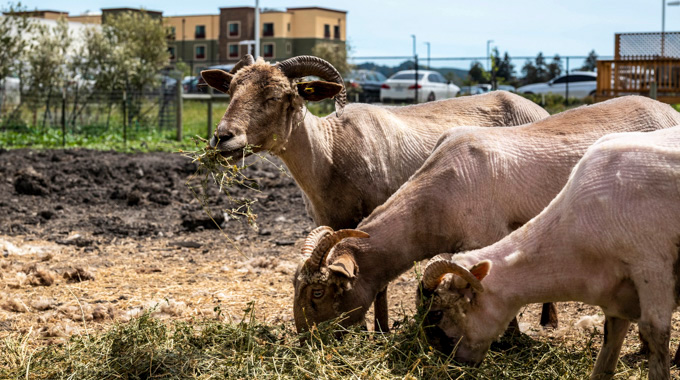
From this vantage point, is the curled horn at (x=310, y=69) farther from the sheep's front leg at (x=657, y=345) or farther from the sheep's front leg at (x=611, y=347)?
the sheep's front leg at (x=657, y=345)

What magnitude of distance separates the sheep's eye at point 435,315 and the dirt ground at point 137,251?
1.54 metres

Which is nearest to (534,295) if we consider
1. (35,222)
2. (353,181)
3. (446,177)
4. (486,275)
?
(486,275)

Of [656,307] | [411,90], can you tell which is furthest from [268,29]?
[656,307]

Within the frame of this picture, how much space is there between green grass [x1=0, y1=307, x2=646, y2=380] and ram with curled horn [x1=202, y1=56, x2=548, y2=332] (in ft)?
4.54

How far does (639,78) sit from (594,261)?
13.4 meters

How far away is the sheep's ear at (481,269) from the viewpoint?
15.3 ft

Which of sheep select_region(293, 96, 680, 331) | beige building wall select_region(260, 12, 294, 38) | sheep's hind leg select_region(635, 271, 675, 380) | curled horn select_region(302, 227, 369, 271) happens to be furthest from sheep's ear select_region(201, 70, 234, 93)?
beige building wall select_region(260, 12, 294, 38)

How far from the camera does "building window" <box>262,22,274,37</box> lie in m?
60.2

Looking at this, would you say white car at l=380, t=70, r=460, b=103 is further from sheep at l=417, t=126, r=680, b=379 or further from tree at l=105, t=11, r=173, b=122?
sheep at l=417, t=126, r=680, b=379

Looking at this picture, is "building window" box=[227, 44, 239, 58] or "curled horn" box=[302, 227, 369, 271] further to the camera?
"building window" box=[227, 44, 239, 58]

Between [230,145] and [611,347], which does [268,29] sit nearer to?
[230,145]

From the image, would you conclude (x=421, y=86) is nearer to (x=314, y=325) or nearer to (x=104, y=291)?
(x=104, y=291)

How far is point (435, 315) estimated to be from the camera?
16.6 ft

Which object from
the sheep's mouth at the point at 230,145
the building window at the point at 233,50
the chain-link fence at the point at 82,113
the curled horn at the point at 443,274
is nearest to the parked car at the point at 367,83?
the chain-link fence at the point at 82,113
